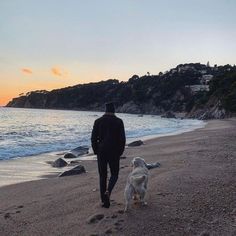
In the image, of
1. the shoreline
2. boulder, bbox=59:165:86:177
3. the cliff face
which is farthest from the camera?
the cliff face

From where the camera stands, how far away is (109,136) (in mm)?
7648

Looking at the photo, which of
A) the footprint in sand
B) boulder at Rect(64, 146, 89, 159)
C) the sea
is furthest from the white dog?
the sea

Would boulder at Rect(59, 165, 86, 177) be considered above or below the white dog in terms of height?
below

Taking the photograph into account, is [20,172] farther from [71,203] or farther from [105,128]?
[105,128]

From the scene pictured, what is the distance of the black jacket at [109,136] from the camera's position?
7.66 meters

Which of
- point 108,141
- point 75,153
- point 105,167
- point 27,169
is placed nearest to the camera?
point 108,141

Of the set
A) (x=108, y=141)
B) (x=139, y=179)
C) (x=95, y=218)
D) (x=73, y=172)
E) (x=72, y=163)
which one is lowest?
(x=72, y=163)

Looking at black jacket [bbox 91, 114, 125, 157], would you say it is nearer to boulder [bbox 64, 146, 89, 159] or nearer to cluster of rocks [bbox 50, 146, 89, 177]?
cluster of rocks [bbox 50, 146, 89, 177]

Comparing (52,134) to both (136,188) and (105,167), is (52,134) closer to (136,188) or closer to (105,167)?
(105,167)

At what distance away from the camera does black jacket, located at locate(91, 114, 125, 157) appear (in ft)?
25.1

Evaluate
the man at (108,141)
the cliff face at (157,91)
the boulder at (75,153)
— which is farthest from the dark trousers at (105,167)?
the cliff face at (157,91)

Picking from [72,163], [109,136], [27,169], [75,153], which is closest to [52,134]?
[75,153]

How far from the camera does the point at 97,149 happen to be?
7.77 m

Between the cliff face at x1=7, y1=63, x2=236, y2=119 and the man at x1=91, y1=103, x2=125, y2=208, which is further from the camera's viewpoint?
the cliff face at x1=7, y1=63, x2=236, y2=119
